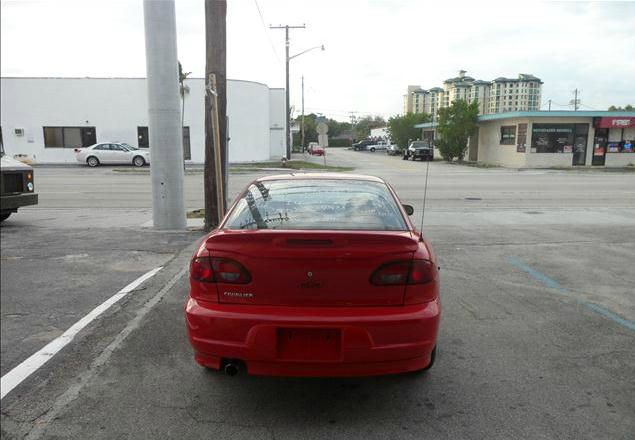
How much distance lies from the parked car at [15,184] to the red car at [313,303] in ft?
21.7

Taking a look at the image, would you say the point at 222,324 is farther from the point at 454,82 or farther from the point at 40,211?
the point at 454,82

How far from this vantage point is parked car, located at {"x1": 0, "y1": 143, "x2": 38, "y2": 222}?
28.2 feet

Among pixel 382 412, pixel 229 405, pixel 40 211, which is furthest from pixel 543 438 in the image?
pixel 40 211

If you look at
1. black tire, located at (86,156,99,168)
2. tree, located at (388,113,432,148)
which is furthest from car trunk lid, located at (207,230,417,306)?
tree, located at (388,113,432,148)

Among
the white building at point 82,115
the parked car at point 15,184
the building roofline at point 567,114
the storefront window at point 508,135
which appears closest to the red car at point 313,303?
the parked car at point 15,184

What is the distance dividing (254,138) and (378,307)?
1368 inches

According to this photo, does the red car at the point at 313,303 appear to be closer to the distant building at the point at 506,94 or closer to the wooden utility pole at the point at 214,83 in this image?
the wooden utility pole at the point at 214,83

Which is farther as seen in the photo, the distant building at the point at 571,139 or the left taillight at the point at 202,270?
the distant building at the point at 571,139

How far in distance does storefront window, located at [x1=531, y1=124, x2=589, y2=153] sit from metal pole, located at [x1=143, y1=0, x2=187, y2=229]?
29.7 meters

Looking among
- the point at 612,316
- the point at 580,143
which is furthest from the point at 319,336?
the point at 580,143

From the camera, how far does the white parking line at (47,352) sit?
3.60 m

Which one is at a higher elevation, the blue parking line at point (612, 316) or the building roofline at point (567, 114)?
the building roofline at point (567, 114)

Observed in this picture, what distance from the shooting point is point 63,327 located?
4652 mm

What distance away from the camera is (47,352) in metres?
4.11
